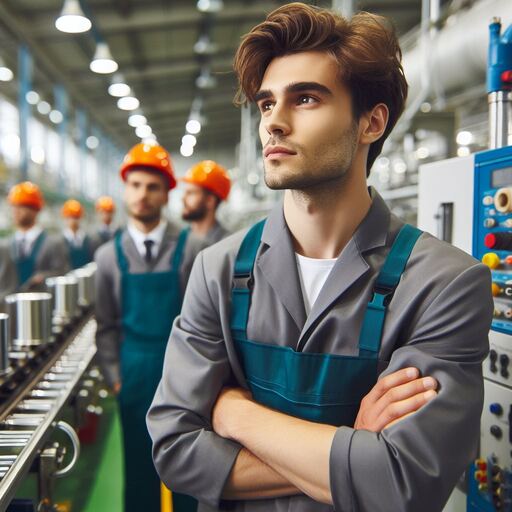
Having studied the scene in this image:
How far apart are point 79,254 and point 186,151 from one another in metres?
11.8

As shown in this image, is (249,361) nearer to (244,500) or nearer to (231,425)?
(231,425)

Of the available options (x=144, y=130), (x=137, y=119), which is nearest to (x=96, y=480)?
(x=137, y=119)

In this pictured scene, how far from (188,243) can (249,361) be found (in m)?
1.45

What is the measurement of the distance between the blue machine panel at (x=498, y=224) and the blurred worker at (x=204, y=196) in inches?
87.1

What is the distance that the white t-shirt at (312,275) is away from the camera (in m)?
1.16

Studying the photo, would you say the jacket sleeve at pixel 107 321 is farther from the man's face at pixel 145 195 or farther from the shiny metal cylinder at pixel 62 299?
the shiny metal cylinder at pixel 62 299

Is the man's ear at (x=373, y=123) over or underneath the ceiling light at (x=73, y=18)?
underneath

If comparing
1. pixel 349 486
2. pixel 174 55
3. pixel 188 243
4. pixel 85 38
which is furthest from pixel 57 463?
pixel 174 55

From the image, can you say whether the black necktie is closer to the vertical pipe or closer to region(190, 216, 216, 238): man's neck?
region(190, 216, 216, 238): man's neck

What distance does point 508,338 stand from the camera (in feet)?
4.78

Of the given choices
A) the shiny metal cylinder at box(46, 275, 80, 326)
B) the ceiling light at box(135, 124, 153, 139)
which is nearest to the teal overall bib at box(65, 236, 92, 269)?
the shiny metal cylinder at box(46, 275, 80, 326)

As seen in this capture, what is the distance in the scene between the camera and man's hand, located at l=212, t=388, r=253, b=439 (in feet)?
3.57

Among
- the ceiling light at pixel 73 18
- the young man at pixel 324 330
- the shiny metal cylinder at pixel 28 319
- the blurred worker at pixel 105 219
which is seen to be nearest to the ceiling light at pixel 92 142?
the blurred worker at pixel 105 219

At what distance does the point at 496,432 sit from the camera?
4.91ft
